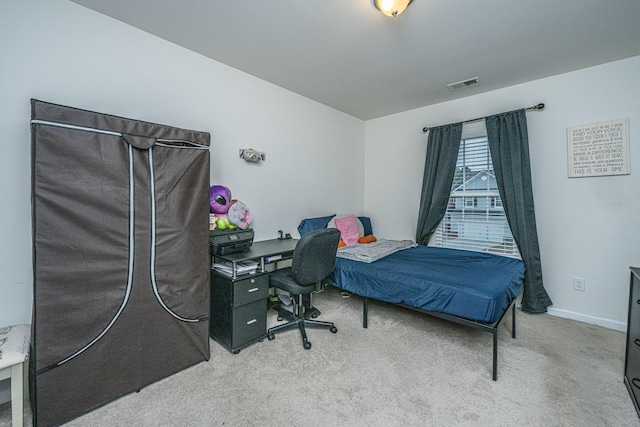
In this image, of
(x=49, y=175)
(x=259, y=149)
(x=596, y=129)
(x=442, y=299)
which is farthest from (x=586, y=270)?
(x=49, y=175)

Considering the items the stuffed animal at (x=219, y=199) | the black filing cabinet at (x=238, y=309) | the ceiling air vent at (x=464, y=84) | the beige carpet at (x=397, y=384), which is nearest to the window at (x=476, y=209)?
the ceiling air vent at (x=464, y=84)

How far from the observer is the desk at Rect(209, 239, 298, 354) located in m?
2.07

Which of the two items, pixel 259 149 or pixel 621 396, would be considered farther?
pixel 259 149

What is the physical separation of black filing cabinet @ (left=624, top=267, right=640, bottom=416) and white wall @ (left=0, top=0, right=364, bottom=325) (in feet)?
9.25

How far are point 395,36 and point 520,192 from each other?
82.2 inches

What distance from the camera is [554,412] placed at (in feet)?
5.04

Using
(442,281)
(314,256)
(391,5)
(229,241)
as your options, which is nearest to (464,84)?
(391,5)

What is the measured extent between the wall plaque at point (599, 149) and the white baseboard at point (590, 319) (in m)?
1.40

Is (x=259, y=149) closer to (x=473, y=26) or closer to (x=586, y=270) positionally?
(x=473, y=26)

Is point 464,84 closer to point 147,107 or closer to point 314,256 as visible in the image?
point 314,256

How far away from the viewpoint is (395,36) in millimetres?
2139

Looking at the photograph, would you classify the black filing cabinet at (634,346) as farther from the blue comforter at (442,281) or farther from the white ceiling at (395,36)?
the white ceiling at (395,36)

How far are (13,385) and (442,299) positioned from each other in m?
2.55

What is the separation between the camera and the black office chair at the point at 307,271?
2.10m
